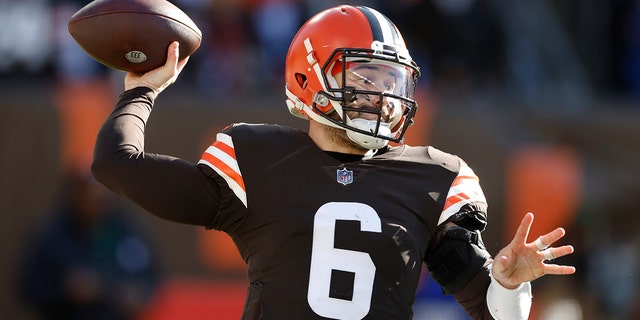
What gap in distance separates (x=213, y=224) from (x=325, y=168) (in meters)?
0.34

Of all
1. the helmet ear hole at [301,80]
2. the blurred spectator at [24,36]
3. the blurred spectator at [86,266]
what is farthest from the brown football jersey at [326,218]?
the blurred spectator at [24,36]

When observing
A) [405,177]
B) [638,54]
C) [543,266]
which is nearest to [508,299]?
[543,266]

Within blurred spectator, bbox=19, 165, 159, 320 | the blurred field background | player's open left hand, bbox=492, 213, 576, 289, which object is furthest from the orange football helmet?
the blurred field background

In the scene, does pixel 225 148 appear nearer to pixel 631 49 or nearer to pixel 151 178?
pixel 151 178

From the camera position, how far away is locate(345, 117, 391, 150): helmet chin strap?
2.96 metres

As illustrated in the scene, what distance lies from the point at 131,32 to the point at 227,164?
0.50m

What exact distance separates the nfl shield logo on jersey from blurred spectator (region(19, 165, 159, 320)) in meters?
3.45

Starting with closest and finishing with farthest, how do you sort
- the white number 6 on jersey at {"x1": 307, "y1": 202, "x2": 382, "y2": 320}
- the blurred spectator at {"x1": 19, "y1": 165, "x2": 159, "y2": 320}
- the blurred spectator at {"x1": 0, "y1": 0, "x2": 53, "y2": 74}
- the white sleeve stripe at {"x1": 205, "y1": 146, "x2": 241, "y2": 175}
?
1. the white number 6 on jersey at {"x1": 307, "y1": 202, "x2": 382, "y2": 320}
2. the white sleeve stripe at {"x1": 205, "y1": 146, "x2": 241, "y2": 175}
3. the blurred spectator at {"x1": 19, "y1": 165, "x2": 159, "y2": 320}
4. the blurred spectator at {"x1": 0, "y1": 0, "x2": 53, "y2": 74}

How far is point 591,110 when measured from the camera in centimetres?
828

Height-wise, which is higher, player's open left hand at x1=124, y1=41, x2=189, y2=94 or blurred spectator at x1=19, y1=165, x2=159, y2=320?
player's open left hand at x1=124, y1=41, x2=189, y2=94

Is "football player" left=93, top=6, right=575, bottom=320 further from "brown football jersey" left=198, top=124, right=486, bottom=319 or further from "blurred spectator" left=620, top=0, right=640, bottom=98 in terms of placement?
"blurred spectator" left=620, top=0, right=640, bottom=98

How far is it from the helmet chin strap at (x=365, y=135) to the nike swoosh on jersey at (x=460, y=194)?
0.23m

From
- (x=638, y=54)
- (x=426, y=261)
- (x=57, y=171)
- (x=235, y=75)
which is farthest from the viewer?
(x=638, y=54)

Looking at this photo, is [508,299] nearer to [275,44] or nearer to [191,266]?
[191,266]
